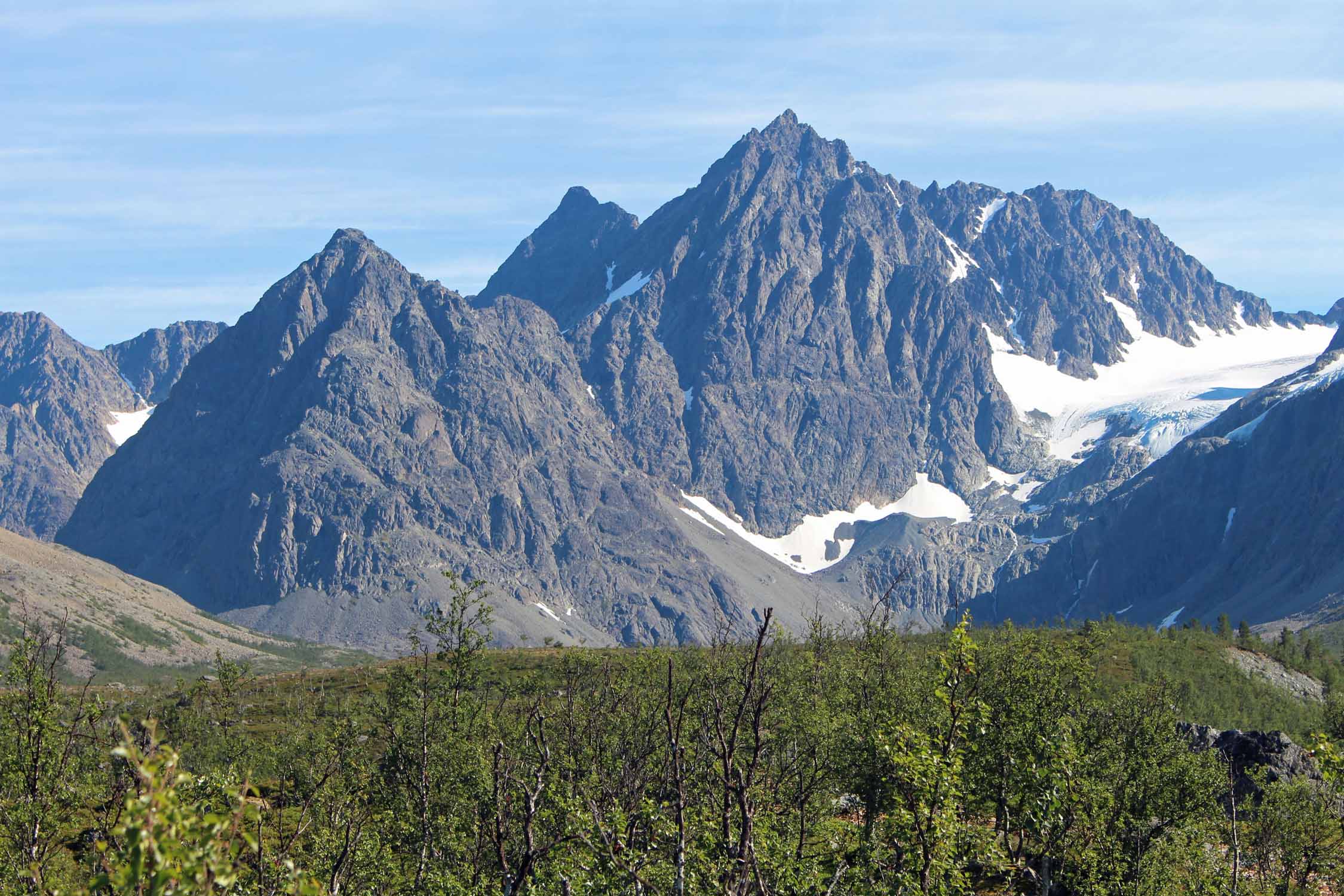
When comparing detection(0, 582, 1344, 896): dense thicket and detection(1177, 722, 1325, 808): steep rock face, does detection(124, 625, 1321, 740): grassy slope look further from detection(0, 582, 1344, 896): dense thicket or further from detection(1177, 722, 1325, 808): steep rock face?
detection(0, 582, 1344, 896): dense thicket

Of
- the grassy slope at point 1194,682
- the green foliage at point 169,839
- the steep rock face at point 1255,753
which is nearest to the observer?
the green foliage at point 169,839

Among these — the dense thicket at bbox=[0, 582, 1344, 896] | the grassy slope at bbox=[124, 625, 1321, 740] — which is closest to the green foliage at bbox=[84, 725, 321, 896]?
the dense thicket at bbox=[0, 582, 1344, 896]

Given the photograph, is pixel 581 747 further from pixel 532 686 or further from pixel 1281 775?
pixel 1281 775

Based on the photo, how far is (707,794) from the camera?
4341 centimetres

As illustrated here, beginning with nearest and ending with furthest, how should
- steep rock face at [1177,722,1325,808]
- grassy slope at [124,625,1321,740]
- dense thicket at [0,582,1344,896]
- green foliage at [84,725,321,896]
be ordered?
green foliage at [84,725,321,896] → dense thicket at [0,582,1344,896] → steep rock face at [1177,722,1325,808] → grassy slope at [124,625,1321,740]

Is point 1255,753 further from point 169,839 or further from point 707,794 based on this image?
point 169,839

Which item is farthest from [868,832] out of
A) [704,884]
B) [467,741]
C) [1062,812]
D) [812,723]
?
[467,741]

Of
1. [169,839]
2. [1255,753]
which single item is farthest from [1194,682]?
[169,839]

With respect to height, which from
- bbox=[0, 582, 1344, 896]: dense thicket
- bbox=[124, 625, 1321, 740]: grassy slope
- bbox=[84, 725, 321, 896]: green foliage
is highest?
bbox=[84, 725, 321, 896]: green foliage

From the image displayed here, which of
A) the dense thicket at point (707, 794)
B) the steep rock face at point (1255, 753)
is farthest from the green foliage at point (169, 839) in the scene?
the steep rock face at point (1255, 753)

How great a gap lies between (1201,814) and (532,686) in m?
54.3

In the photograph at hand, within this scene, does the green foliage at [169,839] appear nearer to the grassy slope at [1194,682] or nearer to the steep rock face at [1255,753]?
the steep rock face at [1255,753]

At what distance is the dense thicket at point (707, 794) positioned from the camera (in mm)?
25672

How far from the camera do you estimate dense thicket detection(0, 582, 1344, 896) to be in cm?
2567
